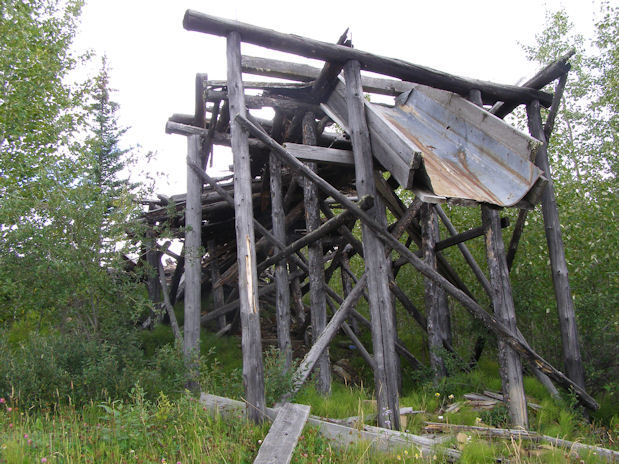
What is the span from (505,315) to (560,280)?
133 cm

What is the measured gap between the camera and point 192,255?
7.64m

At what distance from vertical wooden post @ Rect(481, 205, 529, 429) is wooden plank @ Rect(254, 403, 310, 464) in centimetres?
226

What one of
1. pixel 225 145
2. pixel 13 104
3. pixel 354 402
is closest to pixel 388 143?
pixel 354 402

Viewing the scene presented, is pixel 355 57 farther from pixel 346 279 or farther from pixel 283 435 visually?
pixel 346 279

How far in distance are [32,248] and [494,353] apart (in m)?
8.33

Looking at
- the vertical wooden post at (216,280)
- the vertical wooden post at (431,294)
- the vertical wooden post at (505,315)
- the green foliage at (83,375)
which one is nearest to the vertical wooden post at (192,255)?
the green foliage at (83,375)

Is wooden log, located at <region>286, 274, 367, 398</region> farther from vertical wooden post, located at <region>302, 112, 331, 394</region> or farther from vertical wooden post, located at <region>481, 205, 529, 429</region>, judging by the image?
vertical wooden post, located at <region>481, 205, 529, 429</region>

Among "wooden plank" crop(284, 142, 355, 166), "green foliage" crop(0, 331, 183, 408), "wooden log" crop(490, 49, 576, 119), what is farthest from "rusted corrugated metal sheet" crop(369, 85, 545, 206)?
"green foliage" crop(0, 331, 183, 408)

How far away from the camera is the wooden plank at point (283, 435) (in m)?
3.79

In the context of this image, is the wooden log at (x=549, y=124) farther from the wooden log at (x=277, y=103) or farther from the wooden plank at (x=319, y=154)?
the wooden log at (x=277, y=103)

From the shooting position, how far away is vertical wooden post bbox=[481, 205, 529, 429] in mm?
4984

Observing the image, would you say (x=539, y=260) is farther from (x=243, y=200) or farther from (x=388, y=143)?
(x=243, y=200)

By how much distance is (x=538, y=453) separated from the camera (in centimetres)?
407

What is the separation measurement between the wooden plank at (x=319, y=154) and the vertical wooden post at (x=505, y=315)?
1855 mm
